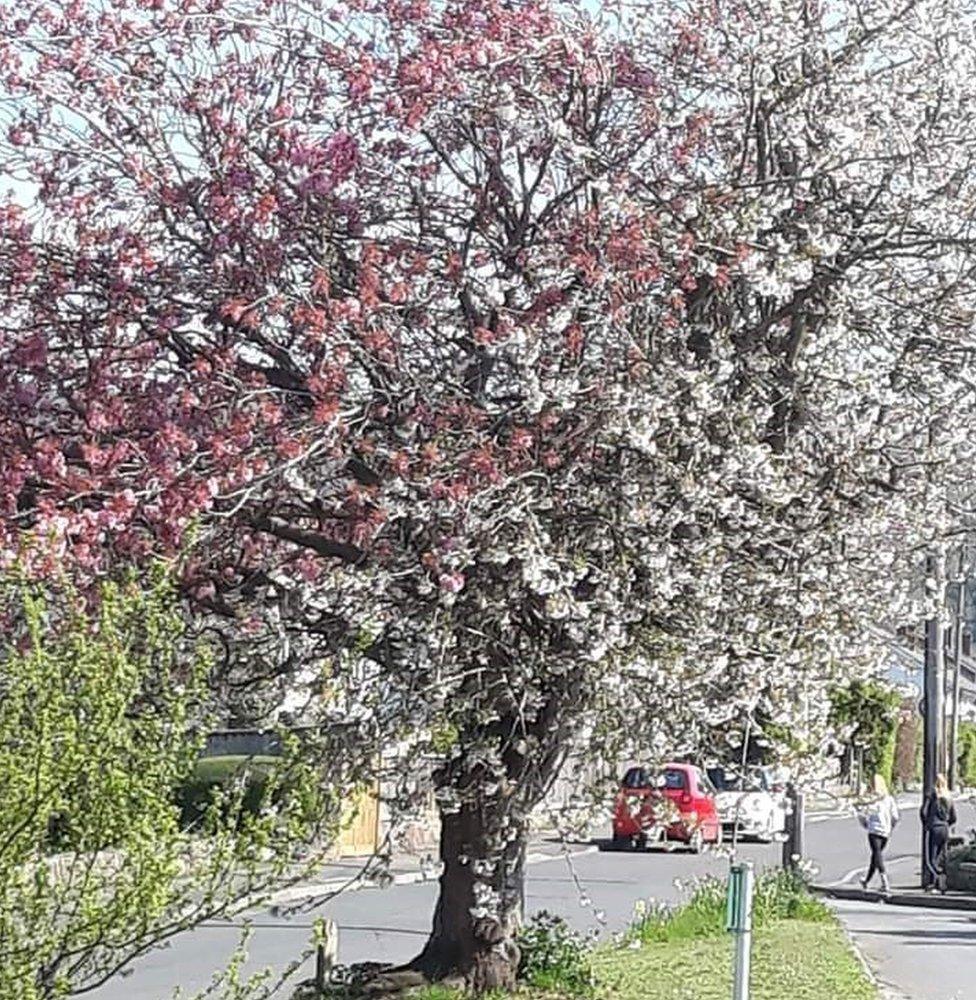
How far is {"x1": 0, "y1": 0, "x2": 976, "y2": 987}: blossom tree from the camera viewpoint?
8969mm

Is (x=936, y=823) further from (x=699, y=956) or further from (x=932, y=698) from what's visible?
(x=699, y=956)

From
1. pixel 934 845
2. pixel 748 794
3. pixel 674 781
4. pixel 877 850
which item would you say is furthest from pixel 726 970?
pixel 934 845

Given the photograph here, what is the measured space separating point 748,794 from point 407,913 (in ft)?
33.6

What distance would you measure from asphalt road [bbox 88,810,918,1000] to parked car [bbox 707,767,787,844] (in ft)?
3.35

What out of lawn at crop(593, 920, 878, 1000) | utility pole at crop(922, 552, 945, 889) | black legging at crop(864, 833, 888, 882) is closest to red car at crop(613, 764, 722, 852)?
lawn at crop(593, 920, 878, 1000)

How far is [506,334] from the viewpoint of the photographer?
29.1 feet

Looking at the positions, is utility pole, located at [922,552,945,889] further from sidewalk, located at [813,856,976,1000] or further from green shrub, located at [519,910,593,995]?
green shrub, located at [519,910,593,995]

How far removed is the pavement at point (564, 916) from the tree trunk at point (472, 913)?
1.06ft

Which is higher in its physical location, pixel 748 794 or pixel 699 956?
pixel 748 794

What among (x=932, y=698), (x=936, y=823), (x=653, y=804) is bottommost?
(x=653, y=804)

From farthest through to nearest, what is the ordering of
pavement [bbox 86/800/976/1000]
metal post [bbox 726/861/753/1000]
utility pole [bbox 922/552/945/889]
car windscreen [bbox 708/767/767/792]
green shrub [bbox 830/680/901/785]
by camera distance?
utility pole [bbox 922/552/945/889] < pavement [bbox 86/800/976/1000] < green shrub [bbox 830/680/901/785] < car windscreen [bbox 708/767/767/792] < metal post [bbox 726/861/753/1000]

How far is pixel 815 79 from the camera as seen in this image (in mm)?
9914

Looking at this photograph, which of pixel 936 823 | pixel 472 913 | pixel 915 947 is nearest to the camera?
pixel 472 913

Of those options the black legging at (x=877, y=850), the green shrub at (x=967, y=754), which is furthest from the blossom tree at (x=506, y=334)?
the green shrub at (x=967, y=754)
